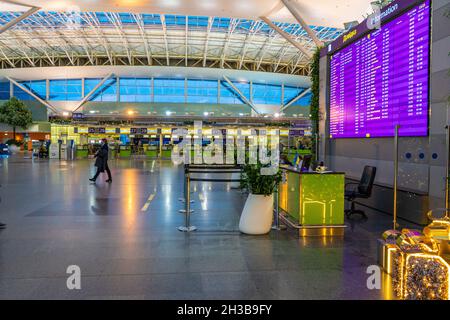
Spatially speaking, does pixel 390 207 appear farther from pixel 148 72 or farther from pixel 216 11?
pixel 148 72

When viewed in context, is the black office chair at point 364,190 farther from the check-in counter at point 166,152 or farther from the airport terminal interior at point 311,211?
the check-in counter at point 166,152

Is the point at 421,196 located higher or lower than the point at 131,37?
lower

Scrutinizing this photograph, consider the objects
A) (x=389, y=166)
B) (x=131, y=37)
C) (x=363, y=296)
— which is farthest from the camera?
(x=131, y=37)

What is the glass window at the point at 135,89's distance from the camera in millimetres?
46938

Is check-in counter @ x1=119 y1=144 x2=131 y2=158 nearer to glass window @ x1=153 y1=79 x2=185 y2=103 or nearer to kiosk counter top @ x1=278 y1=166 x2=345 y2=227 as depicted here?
glass window @ x1=153 y1=79 x2=185 y2=103

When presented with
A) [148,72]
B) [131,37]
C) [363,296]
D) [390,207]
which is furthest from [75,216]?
[148,72]

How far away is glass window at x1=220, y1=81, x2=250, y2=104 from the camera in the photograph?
48153mm

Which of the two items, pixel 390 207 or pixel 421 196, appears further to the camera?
pixel 390 207

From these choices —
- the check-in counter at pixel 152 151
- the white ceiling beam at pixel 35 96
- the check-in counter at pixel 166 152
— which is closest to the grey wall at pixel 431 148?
the check-in counter at pixel 166 152

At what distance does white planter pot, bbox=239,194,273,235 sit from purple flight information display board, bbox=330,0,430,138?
3.12 metres

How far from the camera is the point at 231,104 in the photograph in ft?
154

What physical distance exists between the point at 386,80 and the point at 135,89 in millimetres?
43059

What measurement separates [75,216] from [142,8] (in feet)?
54.0

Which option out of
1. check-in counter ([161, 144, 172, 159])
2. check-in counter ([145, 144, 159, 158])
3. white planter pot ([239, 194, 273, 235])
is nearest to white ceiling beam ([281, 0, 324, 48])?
white planter pot ([239, 194, 273, 235])
